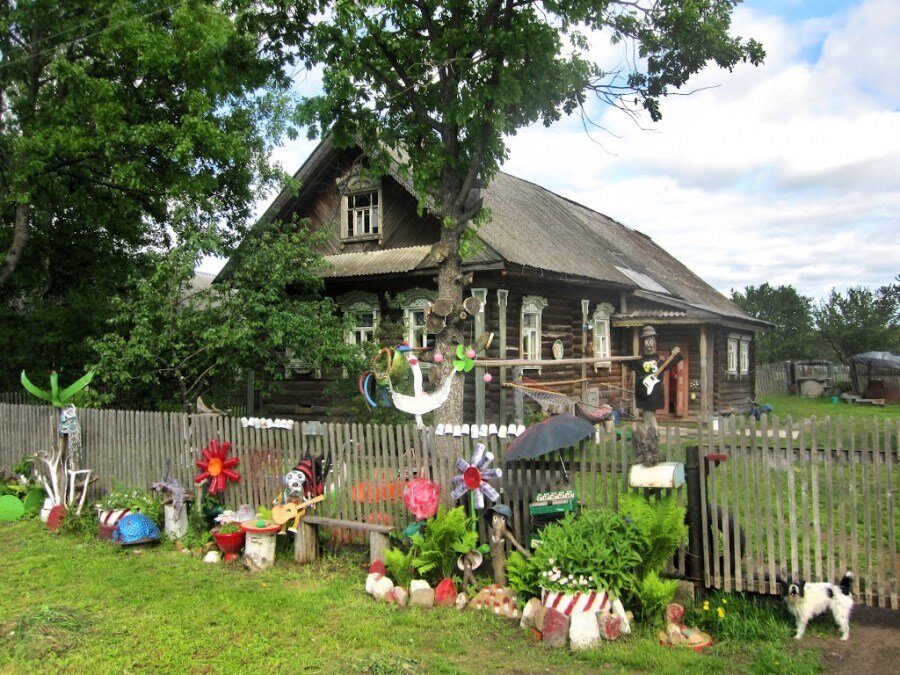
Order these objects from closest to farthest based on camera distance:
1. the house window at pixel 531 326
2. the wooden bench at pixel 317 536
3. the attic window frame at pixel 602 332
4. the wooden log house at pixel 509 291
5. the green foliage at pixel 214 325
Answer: the wooden bench at pixel 317 536
the green foliage at pixel 214 325
the wooden log house at pixel 509 291
the house window at pixel 531 326
the attic window frame at pixel 602 332

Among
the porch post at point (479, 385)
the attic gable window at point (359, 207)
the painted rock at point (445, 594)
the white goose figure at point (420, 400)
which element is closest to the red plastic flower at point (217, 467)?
the white goose figure at point (420, 400)

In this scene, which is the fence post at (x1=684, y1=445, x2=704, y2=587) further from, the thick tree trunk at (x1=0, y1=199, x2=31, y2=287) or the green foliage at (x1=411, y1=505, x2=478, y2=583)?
the thick tree trunk at (x1=0, y1=199, x2=31, y2=287)

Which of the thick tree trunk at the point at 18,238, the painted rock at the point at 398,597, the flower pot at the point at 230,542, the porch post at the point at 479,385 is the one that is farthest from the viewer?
the thick tree trunk at the point at 18,238

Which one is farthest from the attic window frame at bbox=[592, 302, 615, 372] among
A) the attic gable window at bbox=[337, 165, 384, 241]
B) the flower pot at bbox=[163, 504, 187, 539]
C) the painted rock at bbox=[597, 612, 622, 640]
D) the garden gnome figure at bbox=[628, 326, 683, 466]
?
the painted rock at bbox=[597, 612, 622, 640]

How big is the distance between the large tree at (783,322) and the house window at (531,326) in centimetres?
2604

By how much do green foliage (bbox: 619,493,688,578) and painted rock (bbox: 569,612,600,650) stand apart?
22.0 inches

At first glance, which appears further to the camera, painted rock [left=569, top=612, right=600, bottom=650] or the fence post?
the fence post

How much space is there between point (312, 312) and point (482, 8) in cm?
611

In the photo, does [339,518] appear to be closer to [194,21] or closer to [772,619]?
[772,619]

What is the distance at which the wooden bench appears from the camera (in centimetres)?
630

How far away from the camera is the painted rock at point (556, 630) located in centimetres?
485

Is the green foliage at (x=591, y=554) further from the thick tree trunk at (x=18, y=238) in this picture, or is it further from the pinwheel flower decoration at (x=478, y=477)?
the thick tree trunk at (x=18, y=238)

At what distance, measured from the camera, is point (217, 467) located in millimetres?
7656

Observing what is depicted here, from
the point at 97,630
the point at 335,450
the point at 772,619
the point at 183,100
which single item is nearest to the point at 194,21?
the point at 183,100
